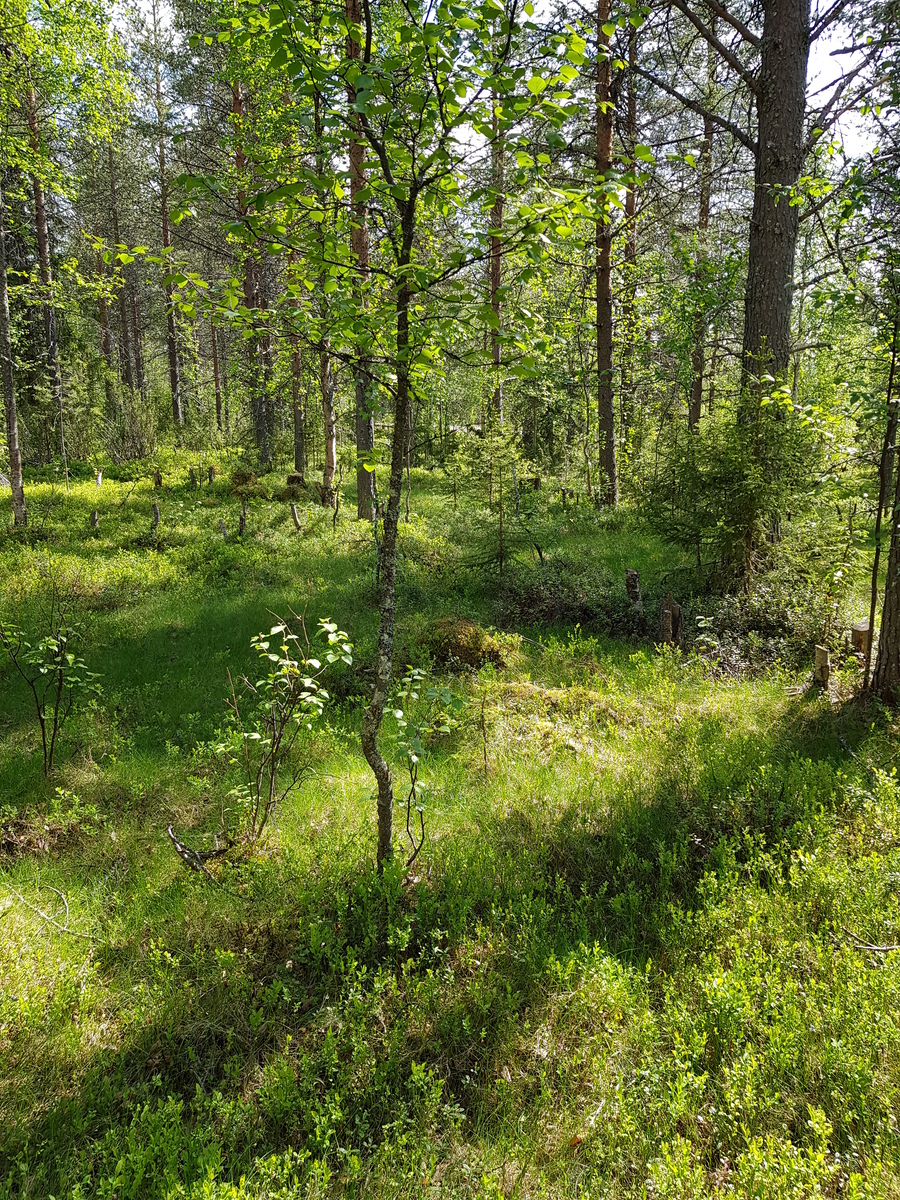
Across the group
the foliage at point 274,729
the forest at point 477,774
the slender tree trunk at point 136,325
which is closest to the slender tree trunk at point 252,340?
the forest at point 477,774

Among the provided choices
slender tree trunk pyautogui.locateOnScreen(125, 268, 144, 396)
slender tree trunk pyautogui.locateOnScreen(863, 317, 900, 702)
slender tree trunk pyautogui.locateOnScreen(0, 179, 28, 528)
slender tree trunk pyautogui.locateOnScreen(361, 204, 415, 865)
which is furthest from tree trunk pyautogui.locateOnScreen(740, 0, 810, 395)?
slender tree trunk pyautogui.locateOnScreen(125, 268, 144, 396)

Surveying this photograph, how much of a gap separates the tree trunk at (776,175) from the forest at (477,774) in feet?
0.15

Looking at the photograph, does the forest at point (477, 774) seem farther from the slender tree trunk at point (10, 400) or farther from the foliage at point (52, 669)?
the slender tree trunk at point (10, 400)

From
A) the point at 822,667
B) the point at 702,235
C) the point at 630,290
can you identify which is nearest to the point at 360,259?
the point at 822,667

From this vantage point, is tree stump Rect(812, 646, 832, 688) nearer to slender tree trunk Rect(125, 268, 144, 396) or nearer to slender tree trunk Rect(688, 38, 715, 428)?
slender tree trunk Rect(688, 38, 715, 428)

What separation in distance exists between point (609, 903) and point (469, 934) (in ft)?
2.84

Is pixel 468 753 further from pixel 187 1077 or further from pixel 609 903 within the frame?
pixel 187 1077

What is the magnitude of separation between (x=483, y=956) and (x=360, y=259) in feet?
13.3

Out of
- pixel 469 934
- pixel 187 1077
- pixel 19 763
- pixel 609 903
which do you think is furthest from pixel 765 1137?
pixel 19 763

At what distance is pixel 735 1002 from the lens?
283 centimetres

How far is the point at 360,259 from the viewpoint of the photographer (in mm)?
3445

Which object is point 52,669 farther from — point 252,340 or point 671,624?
point 252,340

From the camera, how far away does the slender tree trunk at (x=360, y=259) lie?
2996mm

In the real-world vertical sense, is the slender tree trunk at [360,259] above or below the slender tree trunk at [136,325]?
below
